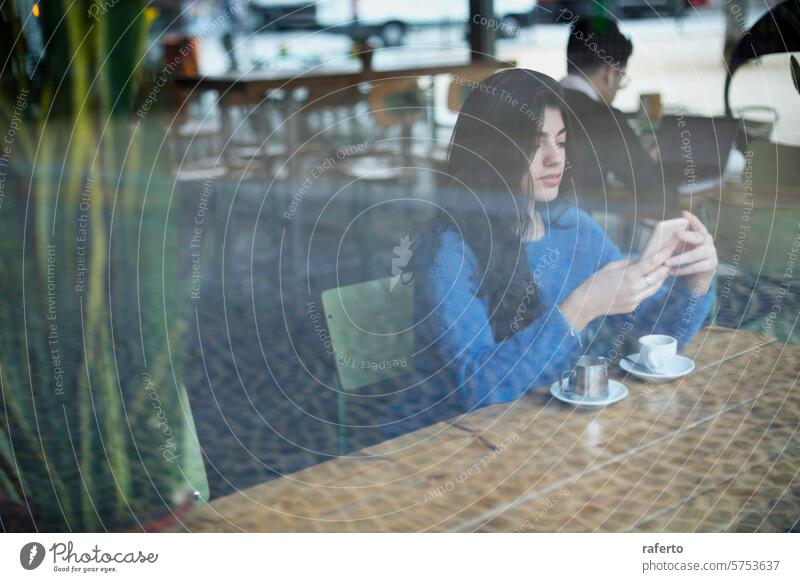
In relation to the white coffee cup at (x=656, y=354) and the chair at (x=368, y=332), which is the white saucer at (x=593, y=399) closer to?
the white coffee cup at (x=656, y=354)

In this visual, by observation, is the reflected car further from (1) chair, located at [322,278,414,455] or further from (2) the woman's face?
(1) chair, located at [322,278,414,455]

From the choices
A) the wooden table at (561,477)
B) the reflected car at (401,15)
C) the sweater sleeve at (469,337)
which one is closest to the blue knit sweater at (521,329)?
the sweater sleeve at (469,337)

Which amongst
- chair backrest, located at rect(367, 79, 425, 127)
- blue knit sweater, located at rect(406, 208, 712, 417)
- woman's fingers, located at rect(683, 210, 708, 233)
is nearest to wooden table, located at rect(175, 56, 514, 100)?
chair backrest, located at rect(367, 79, 425, 127)

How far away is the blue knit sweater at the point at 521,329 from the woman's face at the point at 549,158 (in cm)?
4

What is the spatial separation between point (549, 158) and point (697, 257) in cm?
23

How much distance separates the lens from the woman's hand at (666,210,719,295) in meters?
1.13

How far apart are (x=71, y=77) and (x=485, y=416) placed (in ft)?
1.99

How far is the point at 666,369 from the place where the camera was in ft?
3.53

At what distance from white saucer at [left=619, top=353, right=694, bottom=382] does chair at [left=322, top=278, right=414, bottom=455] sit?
11.0 inches

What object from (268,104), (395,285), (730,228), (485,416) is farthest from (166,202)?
(730,228)

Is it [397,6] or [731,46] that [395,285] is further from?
[731,46]
